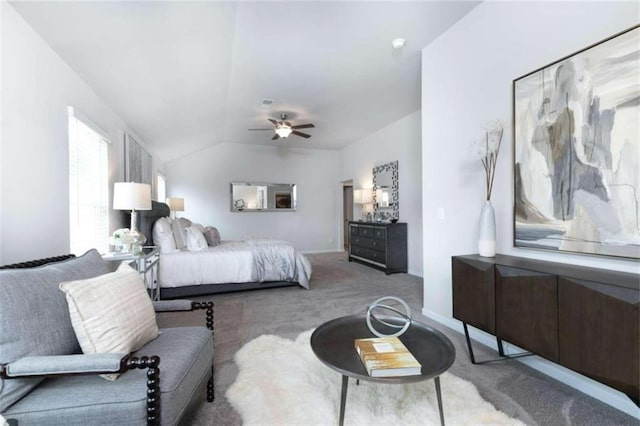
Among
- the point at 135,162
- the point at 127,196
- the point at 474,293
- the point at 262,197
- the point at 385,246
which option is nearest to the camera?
the point at 474,293

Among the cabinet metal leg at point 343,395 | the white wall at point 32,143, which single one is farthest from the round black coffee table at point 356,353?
the white wall at point 32,143

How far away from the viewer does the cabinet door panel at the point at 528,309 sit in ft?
5.48

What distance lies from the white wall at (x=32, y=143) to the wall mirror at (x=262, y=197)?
486 cm

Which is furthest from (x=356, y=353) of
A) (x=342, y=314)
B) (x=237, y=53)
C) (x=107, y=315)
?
(x=237, y=53)

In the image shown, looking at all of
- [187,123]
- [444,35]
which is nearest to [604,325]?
[444,35]

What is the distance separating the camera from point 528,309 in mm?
1792

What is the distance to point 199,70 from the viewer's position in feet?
10.9

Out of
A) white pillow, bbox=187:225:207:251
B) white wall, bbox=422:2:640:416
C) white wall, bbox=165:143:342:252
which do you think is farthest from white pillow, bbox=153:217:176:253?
white wall, bbox=422:2:640:416

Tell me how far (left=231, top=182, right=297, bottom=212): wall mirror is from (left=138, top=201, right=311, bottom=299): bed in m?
2.94

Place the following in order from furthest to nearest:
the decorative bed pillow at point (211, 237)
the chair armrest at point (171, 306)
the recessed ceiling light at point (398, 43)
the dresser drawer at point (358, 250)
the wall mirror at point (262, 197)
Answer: the wall mirror at point (262, 197)
the dresser drawer at point (358, 250)
the decorative bed pillow at point (211, 237)
the recessed ceiling light at point (398, 43)
the chair armrest at point (171, 306)

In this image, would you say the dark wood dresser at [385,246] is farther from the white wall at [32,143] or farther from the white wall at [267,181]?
the white wall at [32,143]

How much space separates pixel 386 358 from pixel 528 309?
1.02 metres

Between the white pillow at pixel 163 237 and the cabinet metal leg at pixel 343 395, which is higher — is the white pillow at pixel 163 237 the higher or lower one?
the higher one

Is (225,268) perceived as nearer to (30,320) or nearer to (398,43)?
(30,320)
